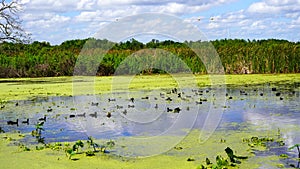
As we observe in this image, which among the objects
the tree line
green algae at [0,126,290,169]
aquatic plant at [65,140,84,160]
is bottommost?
green algae at [0,126,290,169]

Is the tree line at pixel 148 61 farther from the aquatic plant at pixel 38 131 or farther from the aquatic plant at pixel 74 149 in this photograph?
the aquatic plant at pixel 74 149

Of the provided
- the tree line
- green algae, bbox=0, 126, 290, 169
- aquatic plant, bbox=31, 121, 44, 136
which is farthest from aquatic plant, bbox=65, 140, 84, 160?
the tree line

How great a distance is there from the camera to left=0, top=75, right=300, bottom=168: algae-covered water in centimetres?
535

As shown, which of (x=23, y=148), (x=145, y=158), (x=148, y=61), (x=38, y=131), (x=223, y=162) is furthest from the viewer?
(x=148, y=61)

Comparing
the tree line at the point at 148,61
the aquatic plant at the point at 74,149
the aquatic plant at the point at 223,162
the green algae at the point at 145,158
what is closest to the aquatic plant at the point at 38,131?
the green algae at the point at 145,158

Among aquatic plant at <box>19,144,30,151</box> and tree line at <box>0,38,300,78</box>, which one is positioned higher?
tree line at <box>0,38,300,78</box>

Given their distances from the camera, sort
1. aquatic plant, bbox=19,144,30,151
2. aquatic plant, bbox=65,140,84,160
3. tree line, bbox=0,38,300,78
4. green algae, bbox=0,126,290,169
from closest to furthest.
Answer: green algae, bbox=0,126,290,169 → aquatic plant, bbox=65,140,84,160 → aquatic plant, bbox=19,144,30,151 → tree line, bbox=0,38,300,78

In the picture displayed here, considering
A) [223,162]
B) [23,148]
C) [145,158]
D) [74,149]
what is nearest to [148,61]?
[23,148]

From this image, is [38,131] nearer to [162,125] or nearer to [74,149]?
[74,149]

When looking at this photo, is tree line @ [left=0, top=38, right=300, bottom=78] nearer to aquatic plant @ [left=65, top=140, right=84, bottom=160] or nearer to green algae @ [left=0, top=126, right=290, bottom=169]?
green algae @ [left=0, top=126, right=290, bottom=169]

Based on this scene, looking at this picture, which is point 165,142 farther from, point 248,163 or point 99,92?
point 99,92

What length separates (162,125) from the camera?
25.1 ft

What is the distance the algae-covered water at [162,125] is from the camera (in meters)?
5.35

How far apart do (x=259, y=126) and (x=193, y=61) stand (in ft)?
52.9
